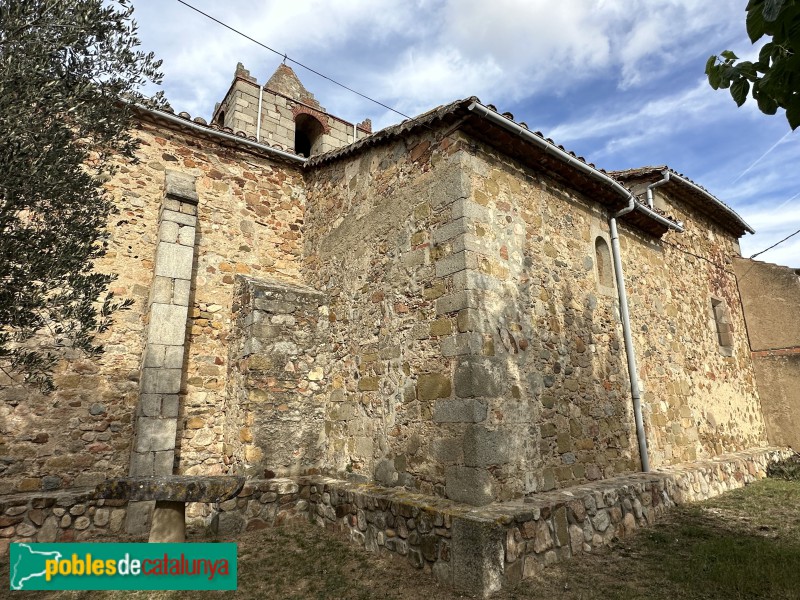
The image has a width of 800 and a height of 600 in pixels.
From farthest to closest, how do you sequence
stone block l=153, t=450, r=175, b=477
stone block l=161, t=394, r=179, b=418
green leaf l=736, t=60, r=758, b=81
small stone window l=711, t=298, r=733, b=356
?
small stone window l=711, t=298, r=733, b=356, stone block l=161, t=394, r=179, b=418, stone block l=153, t=450, r=175, b=477, green leaf l=736, t=60, r=758, b=81

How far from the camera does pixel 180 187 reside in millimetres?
7016

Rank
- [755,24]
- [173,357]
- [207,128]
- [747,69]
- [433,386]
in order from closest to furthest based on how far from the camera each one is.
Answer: [755,24] → [747,69] → [433,386] → [173,357] → [207,128]

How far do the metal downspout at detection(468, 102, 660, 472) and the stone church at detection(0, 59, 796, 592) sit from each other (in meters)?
0.03

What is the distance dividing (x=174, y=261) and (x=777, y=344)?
13179 mm

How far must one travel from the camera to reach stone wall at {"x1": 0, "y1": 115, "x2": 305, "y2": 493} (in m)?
6.09

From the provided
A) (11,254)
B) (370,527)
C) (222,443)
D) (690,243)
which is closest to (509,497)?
(370,527)

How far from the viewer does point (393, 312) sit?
246 inches

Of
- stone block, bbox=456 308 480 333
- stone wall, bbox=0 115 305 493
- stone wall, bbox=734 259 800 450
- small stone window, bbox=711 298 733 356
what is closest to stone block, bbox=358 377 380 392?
stone block, bbox=456 308 480 333

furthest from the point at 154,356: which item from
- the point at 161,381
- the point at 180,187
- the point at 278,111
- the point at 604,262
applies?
the point at 278,111

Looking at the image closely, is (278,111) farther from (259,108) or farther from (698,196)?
(698,196)

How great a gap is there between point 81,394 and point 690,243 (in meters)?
12.0

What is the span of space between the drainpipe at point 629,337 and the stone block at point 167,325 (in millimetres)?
6707

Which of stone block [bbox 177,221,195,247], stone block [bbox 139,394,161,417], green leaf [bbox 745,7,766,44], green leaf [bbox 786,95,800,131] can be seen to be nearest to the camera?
green leaf [bbox 745,7,766,44]

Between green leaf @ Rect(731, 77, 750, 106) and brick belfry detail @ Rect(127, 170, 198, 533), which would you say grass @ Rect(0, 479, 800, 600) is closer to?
brick belfry detail @ Rect(127, 170, 198, 533)
